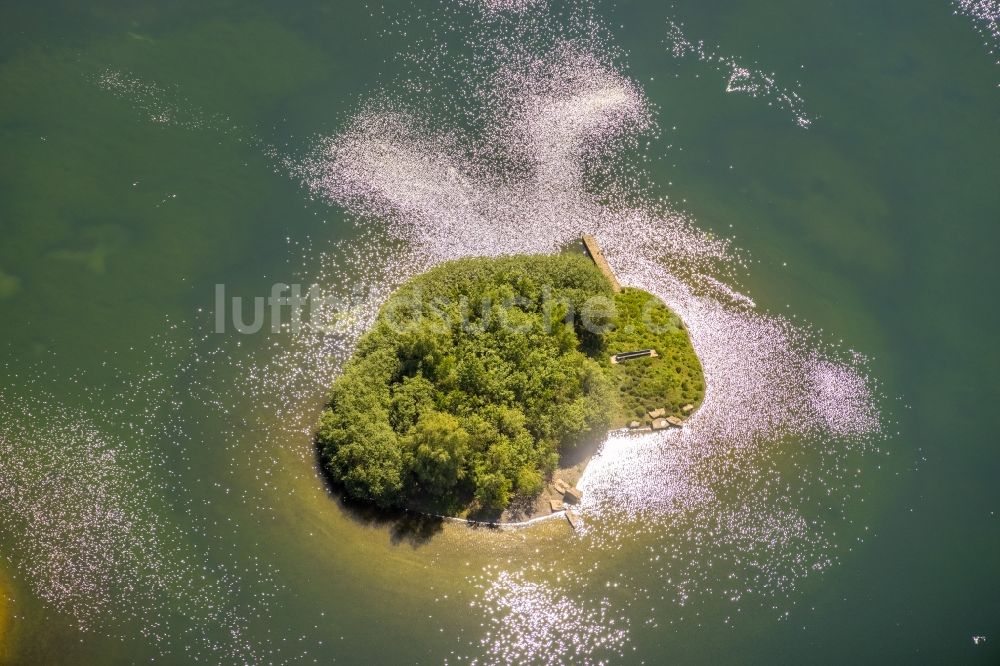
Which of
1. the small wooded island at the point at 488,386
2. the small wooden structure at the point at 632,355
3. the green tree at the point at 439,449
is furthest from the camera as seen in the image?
the small wooden structure at the point at 632,355

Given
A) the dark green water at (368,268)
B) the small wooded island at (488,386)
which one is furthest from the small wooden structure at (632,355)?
the dark green water at (368,268)

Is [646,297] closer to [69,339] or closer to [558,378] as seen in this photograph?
[558,378]

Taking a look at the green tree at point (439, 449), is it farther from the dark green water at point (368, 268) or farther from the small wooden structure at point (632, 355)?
the small wooden structure at point (632, 355)

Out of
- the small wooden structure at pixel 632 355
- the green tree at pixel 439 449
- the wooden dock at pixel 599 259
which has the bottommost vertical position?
the green tree at pixel 439 449

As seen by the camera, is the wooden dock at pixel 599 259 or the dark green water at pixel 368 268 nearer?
the dark green water at pixel 368 268

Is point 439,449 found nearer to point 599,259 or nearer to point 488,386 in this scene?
point 488,386

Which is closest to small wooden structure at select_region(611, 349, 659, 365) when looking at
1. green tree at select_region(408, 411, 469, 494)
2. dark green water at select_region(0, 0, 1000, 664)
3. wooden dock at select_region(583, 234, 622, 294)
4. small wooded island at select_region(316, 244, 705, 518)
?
small wooded island at select_region(316, 244, 705, 518)
